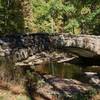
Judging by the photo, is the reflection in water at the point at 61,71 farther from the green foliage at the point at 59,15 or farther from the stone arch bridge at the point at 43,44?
the green foliage at the point at 59,15

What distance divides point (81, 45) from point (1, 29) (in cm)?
782

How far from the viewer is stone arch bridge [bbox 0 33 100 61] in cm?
Result: 1811

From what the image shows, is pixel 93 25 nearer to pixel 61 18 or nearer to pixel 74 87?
pixel 61 18

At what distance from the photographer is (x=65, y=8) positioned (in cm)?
3331

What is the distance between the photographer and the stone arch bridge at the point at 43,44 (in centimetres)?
1811

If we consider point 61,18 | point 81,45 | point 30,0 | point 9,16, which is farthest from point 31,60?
point 61,18

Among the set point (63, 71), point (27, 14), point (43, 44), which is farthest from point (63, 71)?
point (27, 14)

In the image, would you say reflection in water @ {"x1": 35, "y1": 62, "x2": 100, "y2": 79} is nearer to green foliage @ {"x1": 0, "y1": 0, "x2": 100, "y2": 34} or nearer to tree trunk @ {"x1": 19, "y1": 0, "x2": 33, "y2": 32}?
tree trunk @ {"x1": 19, "y1": 0, "x2": 33, "y2": 32}

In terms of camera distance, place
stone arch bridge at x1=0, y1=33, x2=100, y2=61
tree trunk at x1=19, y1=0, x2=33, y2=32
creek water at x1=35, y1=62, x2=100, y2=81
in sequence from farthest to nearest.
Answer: tree trunk at x1=19, y1=0, x2=33, y2=32 → stone arch bridge at x1=0, y1=33, x2=100, y2=61 → creek water at x1=35, y1=62, x2=100, y2=81

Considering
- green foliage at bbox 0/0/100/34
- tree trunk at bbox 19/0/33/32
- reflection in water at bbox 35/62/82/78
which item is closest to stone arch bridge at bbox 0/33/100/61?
reflection in water at bbox 35/62/82/78

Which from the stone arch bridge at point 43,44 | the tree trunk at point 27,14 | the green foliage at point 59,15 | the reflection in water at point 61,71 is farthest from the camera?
the tree trunk at point 27,14

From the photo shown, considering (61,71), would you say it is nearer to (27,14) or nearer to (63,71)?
(63,71)

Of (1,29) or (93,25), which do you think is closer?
(1,29)

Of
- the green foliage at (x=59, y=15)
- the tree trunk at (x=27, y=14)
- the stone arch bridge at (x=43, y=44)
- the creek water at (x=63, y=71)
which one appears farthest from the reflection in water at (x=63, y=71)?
the green foliage at (x=59, y=15)
